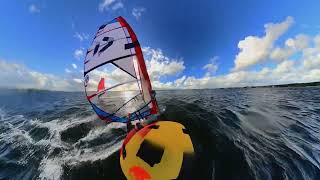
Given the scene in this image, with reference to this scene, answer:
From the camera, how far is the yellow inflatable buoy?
3986mm

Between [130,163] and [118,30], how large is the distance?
6009 mm

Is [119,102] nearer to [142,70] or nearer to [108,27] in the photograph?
[142,70]

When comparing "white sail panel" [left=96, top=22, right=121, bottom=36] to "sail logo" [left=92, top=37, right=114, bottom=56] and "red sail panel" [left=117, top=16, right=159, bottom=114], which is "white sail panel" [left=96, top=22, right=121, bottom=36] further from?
"sail logo" [left=92, top=37, right=114, bottom=56]

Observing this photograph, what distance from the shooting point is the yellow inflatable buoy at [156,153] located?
3986mm

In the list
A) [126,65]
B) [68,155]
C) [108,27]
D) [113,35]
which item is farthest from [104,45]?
[68,155]

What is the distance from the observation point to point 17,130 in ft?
38.0

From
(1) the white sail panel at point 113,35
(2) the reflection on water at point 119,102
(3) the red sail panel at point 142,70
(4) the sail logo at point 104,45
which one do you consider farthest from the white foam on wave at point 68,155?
(1) the white sail panel at point 113,35

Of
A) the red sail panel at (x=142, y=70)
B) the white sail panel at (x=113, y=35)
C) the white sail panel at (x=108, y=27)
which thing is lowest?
the red sail panel at (x=142, y=70)

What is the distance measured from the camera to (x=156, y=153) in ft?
13.9

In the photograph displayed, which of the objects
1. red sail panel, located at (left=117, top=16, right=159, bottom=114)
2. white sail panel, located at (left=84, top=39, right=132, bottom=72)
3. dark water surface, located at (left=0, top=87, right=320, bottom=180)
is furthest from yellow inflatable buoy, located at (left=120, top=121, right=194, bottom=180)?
white sail panel, located at (left=84, top=39, right=132, bottom=72)

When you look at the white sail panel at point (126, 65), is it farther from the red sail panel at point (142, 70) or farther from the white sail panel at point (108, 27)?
the white sail panel at point (108, 27)

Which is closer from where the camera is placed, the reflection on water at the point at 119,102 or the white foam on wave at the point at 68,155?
the white foam on wave at the point at 68,155

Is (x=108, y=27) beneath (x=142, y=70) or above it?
above

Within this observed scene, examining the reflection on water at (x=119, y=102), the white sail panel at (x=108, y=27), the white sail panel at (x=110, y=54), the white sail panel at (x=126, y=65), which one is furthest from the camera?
the reflection on water at (x=119, y=102)
